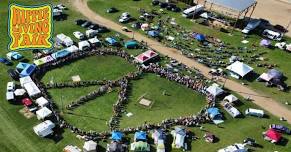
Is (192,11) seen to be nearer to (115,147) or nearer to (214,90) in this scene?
(214,90)

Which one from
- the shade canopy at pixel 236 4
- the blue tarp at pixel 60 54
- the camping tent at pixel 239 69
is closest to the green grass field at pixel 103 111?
the blue tarp at pixel 60 54

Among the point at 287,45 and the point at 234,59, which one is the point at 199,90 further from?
the point at 287,45

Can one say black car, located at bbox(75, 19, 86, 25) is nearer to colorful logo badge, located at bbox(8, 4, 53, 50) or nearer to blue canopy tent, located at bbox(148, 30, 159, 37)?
colorful logo badge, located at bbox(8, 4, 53, 50)

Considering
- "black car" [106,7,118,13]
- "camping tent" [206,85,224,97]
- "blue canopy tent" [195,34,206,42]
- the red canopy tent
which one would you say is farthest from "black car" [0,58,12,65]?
→ the red canopy tent

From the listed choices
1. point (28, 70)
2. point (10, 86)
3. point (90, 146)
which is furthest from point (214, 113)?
point (10, 86)

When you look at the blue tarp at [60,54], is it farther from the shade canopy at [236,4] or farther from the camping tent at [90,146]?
the shade canopy at [236,4]

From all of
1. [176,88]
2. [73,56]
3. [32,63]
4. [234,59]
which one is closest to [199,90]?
[176,88]
